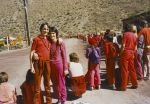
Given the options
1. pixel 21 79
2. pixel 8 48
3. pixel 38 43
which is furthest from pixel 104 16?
pixel 38 43

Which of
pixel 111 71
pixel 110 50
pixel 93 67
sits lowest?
pixel 111 71

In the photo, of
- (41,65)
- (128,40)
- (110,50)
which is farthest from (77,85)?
(128,40)

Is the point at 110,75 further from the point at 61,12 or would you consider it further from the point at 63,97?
the point at 61,12

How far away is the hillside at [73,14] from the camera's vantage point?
9112cm

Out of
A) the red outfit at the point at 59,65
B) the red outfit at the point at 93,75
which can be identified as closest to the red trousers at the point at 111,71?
the red outfit at the point at 93,75

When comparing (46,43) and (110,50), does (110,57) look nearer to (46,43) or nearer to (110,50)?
(110,50)

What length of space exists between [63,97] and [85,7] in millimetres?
88610

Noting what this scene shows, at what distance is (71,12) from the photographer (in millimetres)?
97000

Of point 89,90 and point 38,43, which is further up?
point 38,43

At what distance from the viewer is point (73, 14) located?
315 feet

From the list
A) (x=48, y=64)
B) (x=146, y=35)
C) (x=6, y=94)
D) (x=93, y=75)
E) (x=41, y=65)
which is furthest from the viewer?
(x=146, y=35)

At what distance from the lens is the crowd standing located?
955cm

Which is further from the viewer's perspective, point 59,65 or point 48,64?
point 59,65

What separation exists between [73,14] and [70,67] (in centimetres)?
8562
